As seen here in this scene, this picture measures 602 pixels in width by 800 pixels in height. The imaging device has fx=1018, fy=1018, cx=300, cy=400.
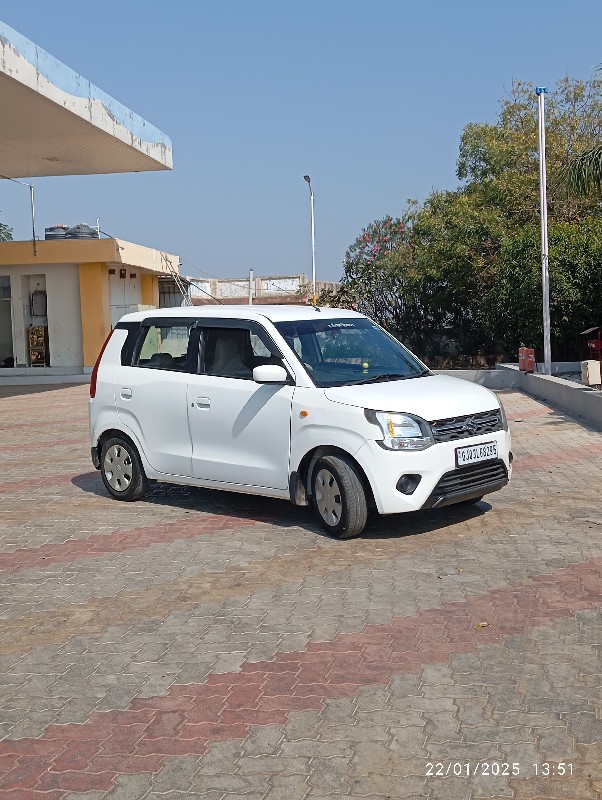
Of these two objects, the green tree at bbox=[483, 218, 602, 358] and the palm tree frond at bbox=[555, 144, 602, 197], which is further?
the green tree at bbox=[483, 218, 602, 358]

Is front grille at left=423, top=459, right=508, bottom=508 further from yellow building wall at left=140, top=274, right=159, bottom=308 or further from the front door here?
yellow building wall at left=140, top=274, right=159, bottom=308

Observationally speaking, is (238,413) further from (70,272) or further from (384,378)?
(70,272)

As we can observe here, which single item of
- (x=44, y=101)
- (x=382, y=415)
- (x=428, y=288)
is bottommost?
(x=382, y=415)

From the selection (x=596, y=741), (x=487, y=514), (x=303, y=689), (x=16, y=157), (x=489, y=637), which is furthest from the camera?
(x=16, y=157)

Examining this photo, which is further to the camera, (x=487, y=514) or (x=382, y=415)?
(x=487, y=514)

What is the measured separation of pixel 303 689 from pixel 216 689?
431 mm

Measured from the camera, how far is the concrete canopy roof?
18516mm

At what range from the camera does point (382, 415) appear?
25.3 ft

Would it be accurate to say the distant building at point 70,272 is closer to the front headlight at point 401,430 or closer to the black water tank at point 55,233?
the black water tank at point 55,233

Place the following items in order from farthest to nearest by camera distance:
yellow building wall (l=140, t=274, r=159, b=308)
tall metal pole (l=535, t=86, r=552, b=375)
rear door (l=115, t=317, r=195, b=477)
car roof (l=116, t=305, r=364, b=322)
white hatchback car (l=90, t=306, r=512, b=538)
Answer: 1. yellow building wall (l=140, t=274, r=159, b=308)
2. tall metal pole (l=535, t=86, r=552, b=375)
3. rear door (l=115, t=317, r=195, b=477)
4. car roof (l=116, t=305, r=364, b=322)
5. white hatchback car (l=90, t=306, r=512, b=538)

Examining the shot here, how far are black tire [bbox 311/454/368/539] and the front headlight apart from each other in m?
0.38

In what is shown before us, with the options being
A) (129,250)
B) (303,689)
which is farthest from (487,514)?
(129,250)

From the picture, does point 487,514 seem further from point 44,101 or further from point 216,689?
point 44,101

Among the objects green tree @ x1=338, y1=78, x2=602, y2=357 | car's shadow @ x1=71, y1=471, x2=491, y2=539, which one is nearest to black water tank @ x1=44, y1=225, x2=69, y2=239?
green tree @ x1=338, y1=78, x2=602, y2=357
